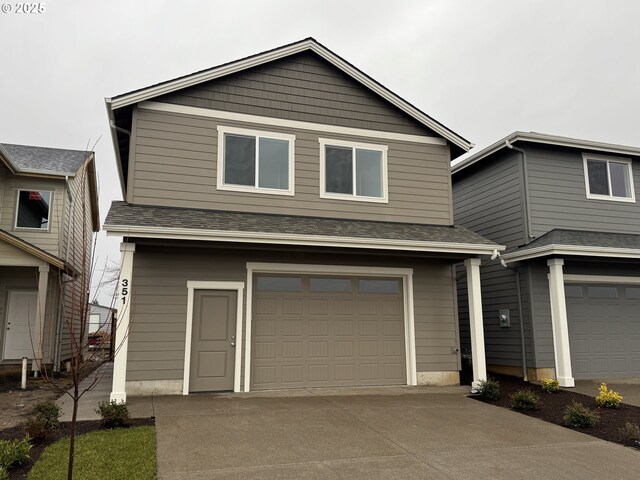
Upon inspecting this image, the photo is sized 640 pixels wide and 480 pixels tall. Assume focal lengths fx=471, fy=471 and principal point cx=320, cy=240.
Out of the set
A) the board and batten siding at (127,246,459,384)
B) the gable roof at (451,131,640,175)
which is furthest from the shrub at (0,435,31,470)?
the gable roof at (451,131,640,175)

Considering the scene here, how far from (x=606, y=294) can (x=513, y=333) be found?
2.66 meters

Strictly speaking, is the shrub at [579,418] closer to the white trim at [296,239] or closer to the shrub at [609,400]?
the shrub at [609,400]

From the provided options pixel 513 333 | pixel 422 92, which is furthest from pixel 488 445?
pixel 422 92

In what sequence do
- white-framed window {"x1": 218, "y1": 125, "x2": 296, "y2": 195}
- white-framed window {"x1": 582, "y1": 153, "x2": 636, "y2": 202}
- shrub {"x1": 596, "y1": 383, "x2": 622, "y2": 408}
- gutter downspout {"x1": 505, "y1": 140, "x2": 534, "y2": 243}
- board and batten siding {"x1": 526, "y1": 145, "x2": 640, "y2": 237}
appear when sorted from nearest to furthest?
1. shrub {"x1": 596, "y1": 383, "x2": 622, "y2": 408}
2. white-framed window {"x1": 218, "y1": 125, "x2": 296, "y2": 195}
3. gutter downspout {"x1": 505, "y1": 140, "x2": 534, "y2": 243}
4. board and batten siding {"x1": 526, "y1": 145, "x2": 640, "y2": 237}
5. white-framed window {"x1": 582, "y1": 153, "x2": 636, "y2": 202}

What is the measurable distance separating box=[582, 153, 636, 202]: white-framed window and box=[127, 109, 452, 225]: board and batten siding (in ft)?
14.7

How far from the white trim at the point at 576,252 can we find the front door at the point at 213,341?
22.5 feet

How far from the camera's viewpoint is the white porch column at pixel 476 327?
9719 mm

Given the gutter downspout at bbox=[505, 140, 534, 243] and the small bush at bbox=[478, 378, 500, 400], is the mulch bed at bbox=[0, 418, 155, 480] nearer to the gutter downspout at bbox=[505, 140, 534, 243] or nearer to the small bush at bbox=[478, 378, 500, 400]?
the small bush at bbox=[478, 378, 500, 400]

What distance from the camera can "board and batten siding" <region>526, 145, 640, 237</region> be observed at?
12047mm

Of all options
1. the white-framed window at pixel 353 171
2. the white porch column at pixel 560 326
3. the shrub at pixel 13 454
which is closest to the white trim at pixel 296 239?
the white-framed window at pixel 353 171

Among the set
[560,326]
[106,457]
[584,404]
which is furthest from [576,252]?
[106,457]

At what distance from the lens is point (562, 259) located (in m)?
10.9
